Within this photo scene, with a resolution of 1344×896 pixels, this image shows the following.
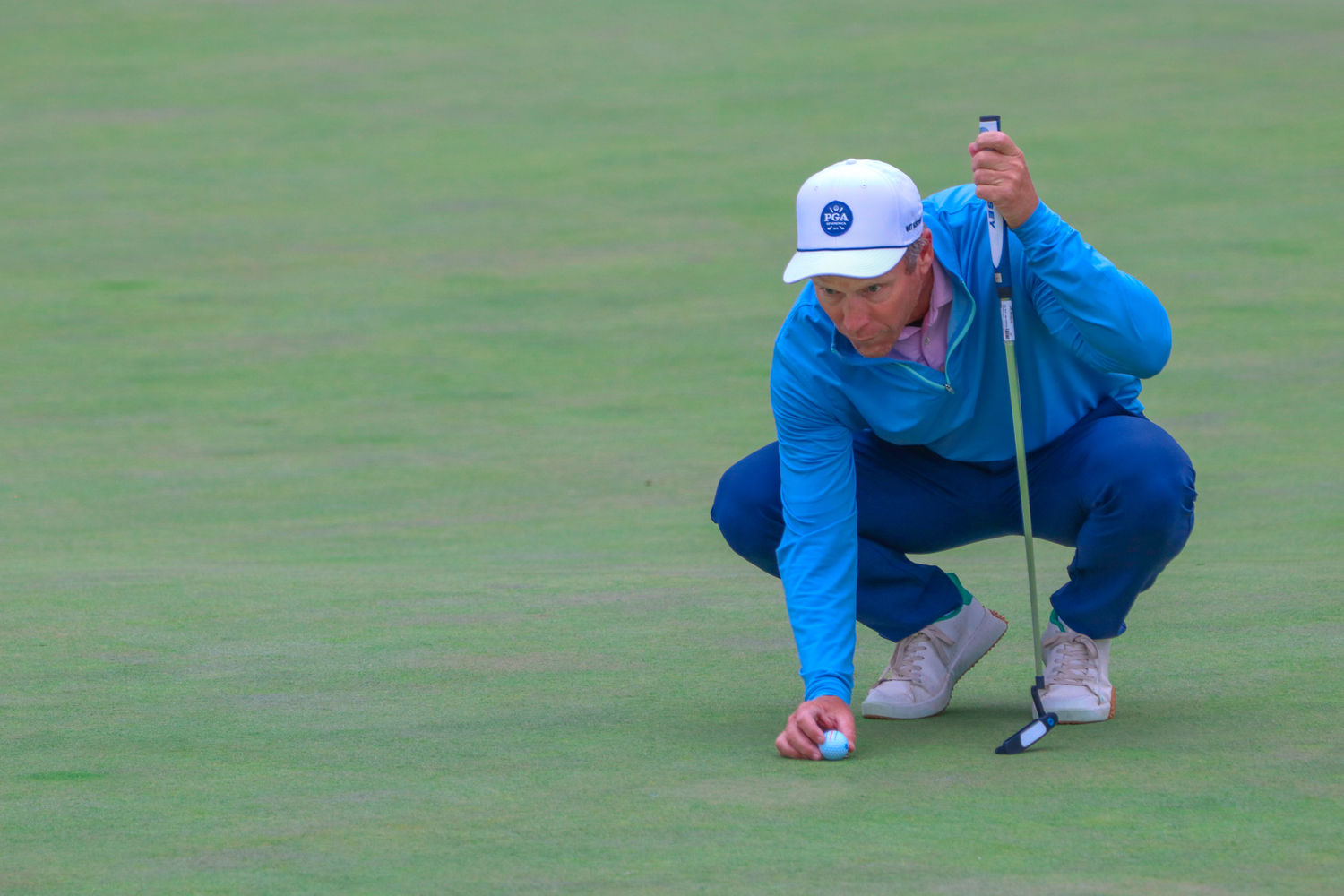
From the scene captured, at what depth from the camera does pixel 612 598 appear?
4.57m

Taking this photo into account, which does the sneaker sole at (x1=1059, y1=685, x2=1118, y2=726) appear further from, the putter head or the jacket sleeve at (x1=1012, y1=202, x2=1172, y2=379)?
the jacket sleeve at (x1=1012, y1=202, x2=1172, y2=379)

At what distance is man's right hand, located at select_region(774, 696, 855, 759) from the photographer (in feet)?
9.84

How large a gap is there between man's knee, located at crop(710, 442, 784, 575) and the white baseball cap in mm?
557

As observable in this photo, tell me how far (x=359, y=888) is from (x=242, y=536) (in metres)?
3.64

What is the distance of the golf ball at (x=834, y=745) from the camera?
299 cm

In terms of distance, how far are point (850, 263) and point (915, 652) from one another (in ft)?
2.95

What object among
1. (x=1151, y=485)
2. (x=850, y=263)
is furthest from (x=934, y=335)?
(x=1151, y=485)

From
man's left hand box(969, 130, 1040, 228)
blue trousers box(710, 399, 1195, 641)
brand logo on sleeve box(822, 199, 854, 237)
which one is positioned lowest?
blue trousers box(710, 399, 1195, 641)

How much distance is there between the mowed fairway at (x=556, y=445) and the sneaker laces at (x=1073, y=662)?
12cm

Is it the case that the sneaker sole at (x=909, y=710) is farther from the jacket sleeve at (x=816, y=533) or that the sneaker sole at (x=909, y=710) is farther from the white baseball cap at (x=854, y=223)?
the white baseball cap at (x=854, y=223)

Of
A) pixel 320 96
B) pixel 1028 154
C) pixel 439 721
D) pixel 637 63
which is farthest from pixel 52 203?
pixel 439 721

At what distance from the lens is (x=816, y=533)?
126 inches

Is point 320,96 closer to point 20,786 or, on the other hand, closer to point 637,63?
point 637,63

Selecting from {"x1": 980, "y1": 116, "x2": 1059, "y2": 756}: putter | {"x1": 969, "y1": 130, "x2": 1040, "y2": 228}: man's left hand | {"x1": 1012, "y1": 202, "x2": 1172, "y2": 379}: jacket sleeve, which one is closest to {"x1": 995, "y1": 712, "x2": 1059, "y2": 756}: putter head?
{"x1": 980, "y1": 116, "x2": 1059, "y2": 756}: putter
